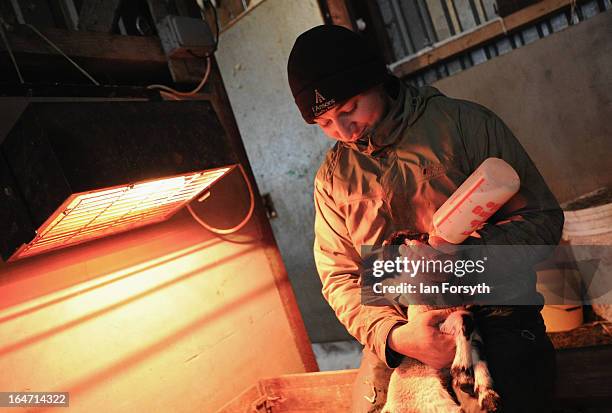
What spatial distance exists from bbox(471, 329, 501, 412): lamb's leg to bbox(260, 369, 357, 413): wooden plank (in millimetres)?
1204

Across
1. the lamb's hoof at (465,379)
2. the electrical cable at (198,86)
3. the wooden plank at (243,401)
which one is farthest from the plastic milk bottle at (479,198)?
the electrical cable at (198,86)

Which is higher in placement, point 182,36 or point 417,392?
point 182,36

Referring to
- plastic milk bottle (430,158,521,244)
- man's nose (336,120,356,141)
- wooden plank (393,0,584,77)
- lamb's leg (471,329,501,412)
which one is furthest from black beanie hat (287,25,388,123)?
wooden plank (393,0,584,77)

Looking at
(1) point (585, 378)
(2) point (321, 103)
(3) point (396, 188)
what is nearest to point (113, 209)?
(2) point (321, 103)

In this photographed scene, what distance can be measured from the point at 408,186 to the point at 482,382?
2.90 ft

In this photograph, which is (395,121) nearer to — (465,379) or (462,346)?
(462,346)

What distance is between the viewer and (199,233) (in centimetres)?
338

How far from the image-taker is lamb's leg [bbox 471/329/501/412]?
1.52 metres

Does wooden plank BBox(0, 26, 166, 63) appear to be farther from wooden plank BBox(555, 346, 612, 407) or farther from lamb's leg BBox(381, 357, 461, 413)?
wooden plank BBox(555, 346, 612, 407)

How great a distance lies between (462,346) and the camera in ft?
5.37

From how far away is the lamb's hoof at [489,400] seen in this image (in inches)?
59.8

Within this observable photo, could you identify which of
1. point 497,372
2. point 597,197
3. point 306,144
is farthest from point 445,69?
point 497,372

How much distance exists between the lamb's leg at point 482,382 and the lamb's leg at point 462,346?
2cm

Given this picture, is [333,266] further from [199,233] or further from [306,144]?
[306,144]
